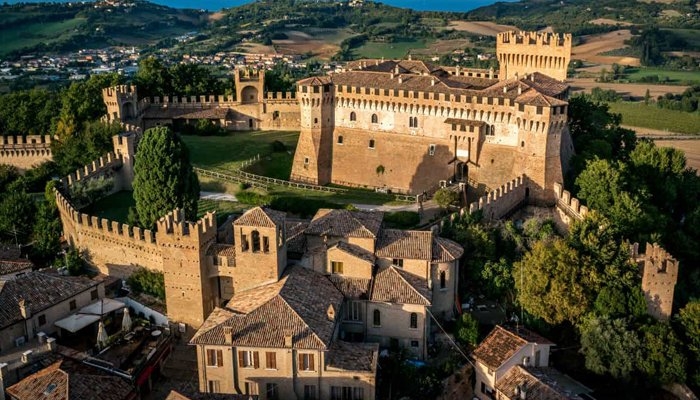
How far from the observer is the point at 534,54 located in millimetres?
59969

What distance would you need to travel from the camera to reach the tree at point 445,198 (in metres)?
46.1

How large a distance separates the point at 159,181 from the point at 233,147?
58.0ft

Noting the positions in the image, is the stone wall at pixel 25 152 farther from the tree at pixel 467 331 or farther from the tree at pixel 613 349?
the tree at pixel 613 349

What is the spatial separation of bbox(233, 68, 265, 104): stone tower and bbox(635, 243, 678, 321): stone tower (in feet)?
130

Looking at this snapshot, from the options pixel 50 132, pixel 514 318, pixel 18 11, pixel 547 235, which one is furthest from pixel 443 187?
pixel 18 11

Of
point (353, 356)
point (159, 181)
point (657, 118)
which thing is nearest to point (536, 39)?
point (159, 181)

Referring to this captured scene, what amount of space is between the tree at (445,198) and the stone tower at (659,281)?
12.3 metres

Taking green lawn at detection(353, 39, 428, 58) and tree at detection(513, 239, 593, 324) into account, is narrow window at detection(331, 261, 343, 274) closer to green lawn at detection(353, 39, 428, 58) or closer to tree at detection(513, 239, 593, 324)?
tree at detection(513, 239, 593, 324)

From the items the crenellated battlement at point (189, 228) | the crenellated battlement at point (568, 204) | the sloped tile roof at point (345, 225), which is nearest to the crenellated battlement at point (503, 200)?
the crenellated battlement at point (568, 204)

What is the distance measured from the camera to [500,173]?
4912cm

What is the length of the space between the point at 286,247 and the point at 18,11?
14369 centimetres

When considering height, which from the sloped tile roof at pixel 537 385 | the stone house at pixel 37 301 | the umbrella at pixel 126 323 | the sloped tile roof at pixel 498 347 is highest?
the stone house at pixel 37 301

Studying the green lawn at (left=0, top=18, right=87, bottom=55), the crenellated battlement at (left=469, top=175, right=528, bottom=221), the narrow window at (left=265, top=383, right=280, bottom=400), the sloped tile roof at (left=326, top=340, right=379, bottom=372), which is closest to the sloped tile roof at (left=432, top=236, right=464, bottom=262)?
the sloped tile roof at (left=326, top=340, right=379, bottom=372)

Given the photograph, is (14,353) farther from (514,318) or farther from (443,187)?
(443,187)
